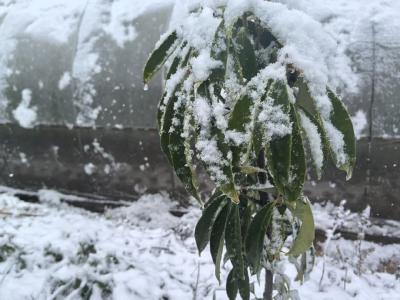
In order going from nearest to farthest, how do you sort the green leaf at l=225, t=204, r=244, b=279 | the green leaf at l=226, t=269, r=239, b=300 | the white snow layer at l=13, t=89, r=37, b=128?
the green leaf at l=225, t=204, r=244, b=279, the green leaf at l=226, t=269, r=239, b=300, the white snow layer at l=13, t=89, r=37, b=128

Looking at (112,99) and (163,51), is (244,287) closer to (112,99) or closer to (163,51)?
(163,51)

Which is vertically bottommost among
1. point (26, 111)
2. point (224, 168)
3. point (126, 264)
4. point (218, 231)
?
point (126, 264)

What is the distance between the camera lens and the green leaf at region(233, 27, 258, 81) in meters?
1.05

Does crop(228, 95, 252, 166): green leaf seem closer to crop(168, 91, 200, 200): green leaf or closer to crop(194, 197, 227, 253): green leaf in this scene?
crop(168, 91, 200, 200): green leaf

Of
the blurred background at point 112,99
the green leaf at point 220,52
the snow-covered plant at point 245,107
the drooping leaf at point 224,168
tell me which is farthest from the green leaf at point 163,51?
the blurred background at point 112,99

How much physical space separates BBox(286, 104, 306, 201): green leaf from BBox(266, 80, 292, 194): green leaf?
0.02 metres

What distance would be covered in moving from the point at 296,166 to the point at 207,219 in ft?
1.25

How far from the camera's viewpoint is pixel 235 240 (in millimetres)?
1222

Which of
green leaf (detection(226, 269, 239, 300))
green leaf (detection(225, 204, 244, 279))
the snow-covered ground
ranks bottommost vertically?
the snow-covered ground

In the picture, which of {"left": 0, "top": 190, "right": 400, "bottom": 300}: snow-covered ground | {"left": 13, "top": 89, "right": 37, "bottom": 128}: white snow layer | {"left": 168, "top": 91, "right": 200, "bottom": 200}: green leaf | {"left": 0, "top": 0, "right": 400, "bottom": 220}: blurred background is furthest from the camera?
{"left": 13, "top": 89, "right": 37, "bottom": 128}: white snow layer

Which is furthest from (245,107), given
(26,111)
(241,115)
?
(26,111)

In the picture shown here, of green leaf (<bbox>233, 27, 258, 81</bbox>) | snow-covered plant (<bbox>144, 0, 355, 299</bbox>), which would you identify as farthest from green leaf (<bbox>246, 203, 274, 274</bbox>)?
green leaf (<bbox>233, 27, 258, 81</bbox>)

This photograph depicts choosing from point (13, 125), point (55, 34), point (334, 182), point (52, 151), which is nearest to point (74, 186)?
point (52, 151)

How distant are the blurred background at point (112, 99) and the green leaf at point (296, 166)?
215 cm
